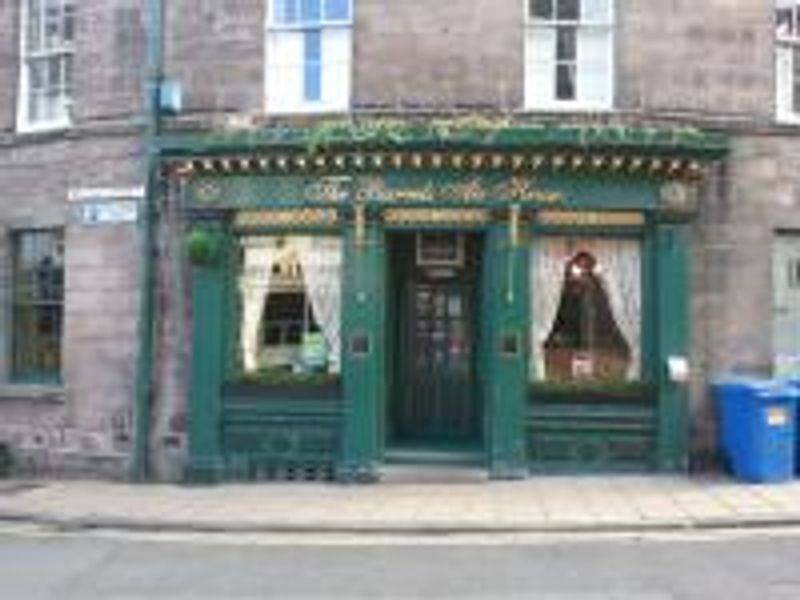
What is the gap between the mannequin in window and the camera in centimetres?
1681

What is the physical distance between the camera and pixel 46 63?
18656 mm

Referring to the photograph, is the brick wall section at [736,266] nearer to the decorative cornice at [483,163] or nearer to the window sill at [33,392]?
the decorative cornice at [483,163]

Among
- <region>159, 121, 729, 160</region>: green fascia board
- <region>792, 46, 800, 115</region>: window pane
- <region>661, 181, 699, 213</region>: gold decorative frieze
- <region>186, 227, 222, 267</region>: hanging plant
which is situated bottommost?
<region>186, 227, 222, 267</region>: hanging plant

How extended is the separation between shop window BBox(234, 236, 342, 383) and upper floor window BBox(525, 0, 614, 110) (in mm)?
3191

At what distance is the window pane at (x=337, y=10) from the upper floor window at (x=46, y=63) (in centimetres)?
355

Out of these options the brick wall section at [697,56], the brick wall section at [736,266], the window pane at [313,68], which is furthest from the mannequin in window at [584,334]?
the window pane at [313,68]

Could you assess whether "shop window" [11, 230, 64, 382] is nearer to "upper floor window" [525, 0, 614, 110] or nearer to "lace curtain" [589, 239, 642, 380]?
"upper floor window" [525, 0, 614, 110]

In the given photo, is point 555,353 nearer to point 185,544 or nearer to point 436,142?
point 436,142

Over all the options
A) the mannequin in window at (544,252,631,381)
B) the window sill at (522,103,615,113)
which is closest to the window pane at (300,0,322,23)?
the window sill at (522,103,615,113)

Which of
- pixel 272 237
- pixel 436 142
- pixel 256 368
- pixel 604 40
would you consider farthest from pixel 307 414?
pixel 604 40

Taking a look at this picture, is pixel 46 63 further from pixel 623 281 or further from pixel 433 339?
pixel 623 281

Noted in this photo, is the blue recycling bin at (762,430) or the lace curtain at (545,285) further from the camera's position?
the lace curtain at (545,285)

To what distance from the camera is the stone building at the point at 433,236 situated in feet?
53.8

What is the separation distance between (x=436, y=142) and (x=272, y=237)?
2.43 metres
